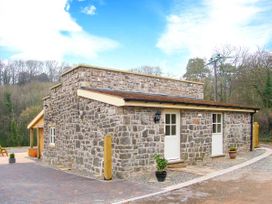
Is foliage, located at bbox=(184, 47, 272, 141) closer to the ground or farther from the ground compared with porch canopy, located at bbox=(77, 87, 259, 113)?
farther from the ground

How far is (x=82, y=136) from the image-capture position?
11.0 meters

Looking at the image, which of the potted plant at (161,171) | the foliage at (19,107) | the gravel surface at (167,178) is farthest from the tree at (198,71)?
the potted plant at (161,171)

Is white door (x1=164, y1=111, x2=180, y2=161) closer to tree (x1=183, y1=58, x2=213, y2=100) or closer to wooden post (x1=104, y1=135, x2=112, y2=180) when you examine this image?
wooden post (x1=104, y1=135, x2=112, y2=180)

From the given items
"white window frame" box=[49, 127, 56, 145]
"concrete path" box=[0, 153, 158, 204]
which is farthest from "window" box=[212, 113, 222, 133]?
"white window frame" box=[49, 127, 56, 145]

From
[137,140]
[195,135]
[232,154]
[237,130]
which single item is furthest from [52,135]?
[237,130]

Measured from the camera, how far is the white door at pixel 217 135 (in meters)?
12.8

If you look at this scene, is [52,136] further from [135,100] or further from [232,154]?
[232,154]

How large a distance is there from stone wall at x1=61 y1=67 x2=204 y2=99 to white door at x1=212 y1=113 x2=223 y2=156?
292 centimetres

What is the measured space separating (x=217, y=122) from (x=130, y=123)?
5.61 metres

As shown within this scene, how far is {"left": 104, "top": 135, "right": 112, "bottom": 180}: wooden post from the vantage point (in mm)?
9008

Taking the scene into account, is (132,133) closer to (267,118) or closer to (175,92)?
(175,92)

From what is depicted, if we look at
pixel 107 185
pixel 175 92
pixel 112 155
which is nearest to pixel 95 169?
pixel 112 155

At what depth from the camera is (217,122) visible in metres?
13.0

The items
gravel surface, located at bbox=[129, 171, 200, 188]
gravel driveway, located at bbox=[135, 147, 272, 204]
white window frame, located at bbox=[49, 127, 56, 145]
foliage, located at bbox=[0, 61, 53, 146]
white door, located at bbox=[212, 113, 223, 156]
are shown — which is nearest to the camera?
gravel driveway, located at bbox=[135, 147, 272, 204]
